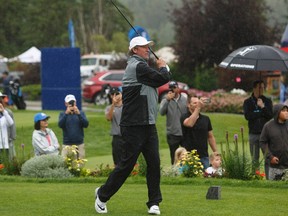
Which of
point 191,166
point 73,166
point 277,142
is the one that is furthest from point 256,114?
point 73,166

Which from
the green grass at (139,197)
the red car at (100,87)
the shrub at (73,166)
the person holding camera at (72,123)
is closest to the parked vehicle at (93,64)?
the red car at (100,87)

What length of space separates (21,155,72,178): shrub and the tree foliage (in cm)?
3058

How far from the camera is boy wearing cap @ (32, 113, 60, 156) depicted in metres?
Answer: 17.1

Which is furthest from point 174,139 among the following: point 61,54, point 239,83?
point 239,83

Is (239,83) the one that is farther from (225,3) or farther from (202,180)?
(202,180)

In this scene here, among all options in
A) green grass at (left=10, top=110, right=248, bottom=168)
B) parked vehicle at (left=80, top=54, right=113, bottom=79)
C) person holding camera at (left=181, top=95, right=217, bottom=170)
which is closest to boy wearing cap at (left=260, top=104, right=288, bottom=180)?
person holding camera at (left=181, top=95, right=217, bottom=170)

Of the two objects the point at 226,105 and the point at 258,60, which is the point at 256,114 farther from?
the point at 226,105

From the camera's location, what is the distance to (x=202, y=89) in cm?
5059

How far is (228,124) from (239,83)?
11.3 m

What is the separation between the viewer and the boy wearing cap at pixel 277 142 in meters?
14.9

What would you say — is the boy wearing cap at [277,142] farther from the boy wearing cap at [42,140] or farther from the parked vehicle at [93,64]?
the parked vehicle at [93,64]

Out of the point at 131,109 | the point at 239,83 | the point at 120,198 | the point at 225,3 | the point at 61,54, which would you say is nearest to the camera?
the point at 131,109

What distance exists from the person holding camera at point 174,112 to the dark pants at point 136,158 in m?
6.67

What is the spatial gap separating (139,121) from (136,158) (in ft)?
1.50
